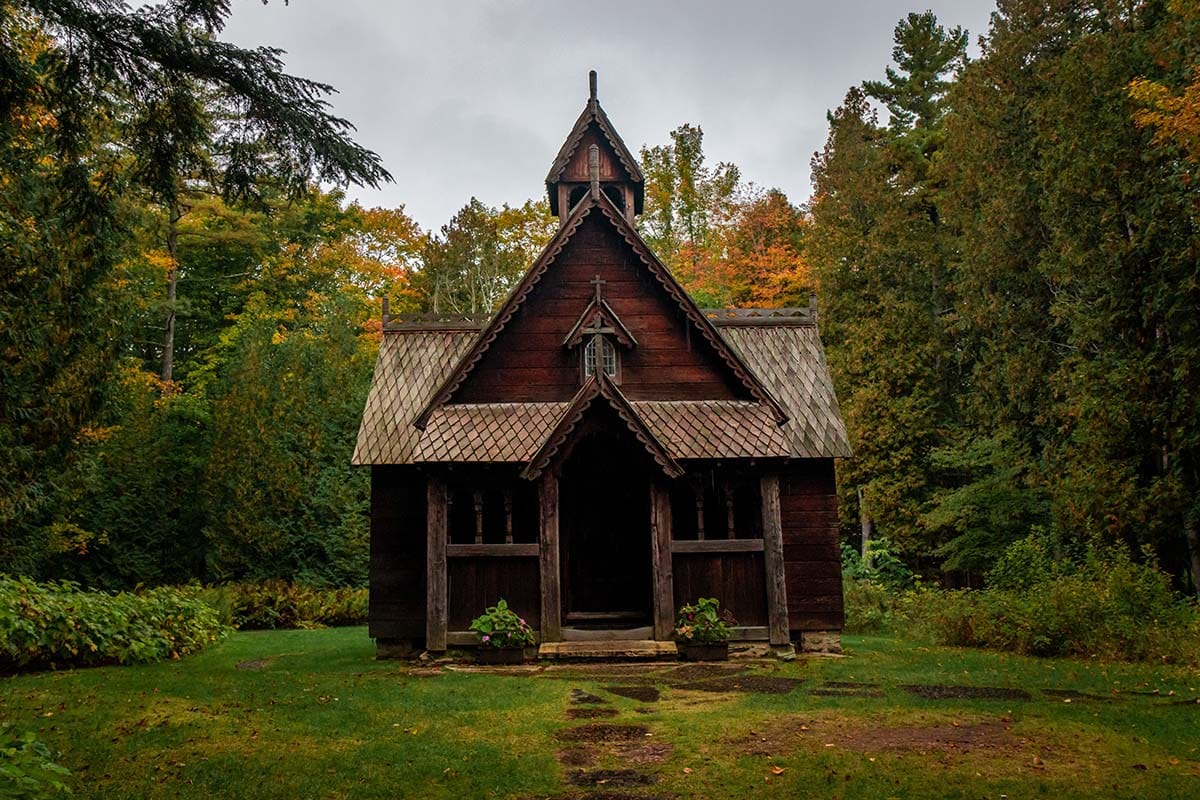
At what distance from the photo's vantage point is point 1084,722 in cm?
890

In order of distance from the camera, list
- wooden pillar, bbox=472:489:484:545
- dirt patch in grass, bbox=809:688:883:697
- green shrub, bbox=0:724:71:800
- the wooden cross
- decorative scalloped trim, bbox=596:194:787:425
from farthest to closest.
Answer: the wooden cross < decorative scalloped trim, bbox=596:194:787:425 < wooden pillar, bbox=472:489:484:545 < dirt patch in grass, bbox=809:688:883:697 < green shrub, bbox=0:724:71:800

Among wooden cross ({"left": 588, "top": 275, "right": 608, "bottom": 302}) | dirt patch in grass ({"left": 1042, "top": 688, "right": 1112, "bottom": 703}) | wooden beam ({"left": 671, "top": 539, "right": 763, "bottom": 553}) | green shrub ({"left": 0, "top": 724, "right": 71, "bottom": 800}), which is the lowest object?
dirt patch in grass ({"left": 1042, "top": 688, "right": 1112, "bottom": 703})

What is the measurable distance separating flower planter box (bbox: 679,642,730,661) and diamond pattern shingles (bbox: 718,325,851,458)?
3.81 metres

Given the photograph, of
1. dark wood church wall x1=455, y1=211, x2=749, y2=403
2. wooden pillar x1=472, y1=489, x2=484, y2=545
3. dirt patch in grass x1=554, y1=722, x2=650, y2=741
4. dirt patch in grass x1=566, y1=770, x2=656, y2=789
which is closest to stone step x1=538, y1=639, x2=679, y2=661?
→ wooden pillar x1=472, y1=489, x2=484, y2=545

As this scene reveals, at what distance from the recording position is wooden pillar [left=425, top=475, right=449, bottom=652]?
15.2 metres

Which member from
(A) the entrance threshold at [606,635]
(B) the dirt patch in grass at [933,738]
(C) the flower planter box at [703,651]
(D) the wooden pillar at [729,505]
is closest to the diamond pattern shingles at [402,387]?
(A) the entrance threshold at [606,635]

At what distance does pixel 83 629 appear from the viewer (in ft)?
46.0

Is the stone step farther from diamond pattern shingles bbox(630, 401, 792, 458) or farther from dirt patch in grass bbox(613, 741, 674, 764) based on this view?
dirt patch in grass bbox(613, 741, 674, 764)

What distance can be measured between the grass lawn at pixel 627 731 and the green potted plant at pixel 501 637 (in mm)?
970

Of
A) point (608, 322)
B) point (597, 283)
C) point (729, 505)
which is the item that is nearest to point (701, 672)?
point (729, 505)

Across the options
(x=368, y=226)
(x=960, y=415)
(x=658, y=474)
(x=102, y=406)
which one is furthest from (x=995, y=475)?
(x=368, y=226)

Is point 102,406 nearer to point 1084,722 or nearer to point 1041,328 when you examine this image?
point 1084,722

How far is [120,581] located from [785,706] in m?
23.5

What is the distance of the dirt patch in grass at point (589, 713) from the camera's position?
9.99m
